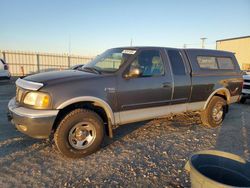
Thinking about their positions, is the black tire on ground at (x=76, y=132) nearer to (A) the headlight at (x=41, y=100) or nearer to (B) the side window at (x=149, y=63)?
(A) the headlight at (x=41, y=100)

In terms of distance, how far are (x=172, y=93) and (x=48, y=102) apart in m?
2.56

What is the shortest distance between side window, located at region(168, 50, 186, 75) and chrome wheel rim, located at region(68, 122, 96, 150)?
2205mm

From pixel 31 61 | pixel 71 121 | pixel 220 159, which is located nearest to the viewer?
pixel 220 159

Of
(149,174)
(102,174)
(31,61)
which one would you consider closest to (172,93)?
(149,174)

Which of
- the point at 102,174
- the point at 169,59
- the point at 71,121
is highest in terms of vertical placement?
the point at 169,59

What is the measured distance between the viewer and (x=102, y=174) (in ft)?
11.0

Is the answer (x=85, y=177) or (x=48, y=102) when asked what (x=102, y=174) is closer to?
(x=85, y=177)

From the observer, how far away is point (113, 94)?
4.09 m

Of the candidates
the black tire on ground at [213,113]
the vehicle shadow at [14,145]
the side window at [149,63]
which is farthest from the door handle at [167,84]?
the vehicle shadow at [14,145]

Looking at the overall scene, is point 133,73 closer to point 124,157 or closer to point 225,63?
point 124,157

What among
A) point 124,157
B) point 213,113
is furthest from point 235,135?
point 124,157

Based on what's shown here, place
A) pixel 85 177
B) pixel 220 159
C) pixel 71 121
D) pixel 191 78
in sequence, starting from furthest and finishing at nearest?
1. pixel 191 78
2. pixel 71 121
3. pixel 85 177
4. pixel 220 159

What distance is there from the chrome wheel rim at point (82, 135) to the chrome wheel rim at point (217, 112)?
3377mm

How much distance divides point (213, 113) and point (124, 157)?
3.01 m
